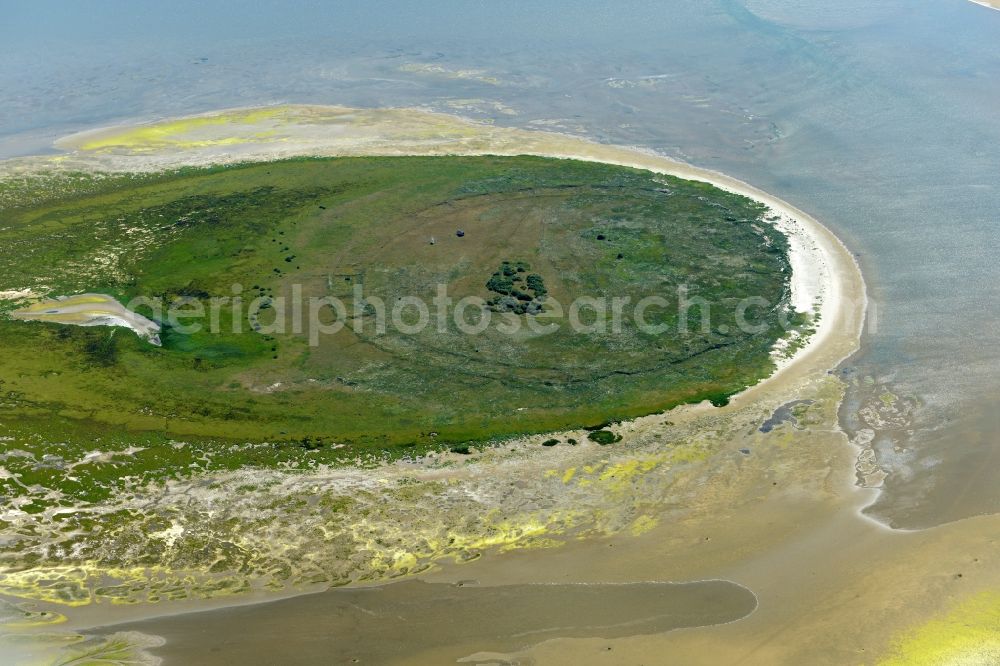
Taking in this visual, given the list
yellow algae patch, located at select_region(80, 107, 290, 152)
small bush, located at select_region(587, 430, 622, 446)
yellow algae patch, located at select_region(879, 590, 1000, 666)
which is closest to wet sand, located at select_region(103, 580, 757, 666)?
A: yellow algae patch, located at select_region(879, 590, 1000, 666)

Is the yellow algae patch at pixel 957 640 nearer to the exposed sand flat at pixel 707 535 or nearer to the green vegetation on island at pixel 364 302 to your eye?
the exposed sand flat at pixel 707 535

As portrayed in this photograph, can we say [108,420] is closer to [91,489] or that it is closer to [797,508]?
[91,489]

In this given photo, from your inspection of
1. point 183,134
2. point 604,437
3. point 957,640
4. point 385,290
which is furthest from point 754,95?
point 957,640

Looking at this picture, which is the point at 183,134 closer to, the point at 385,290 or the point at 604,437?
the point at 385,290

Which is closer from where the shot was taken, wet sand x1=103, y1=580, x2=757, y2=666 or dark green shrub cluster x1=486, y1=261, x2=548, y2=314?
wet sand x1=103, y1=580, x2=757, y2=666

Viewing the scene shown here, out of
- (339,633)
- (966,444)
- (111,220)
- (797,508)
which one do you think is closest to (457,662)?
(339,633)

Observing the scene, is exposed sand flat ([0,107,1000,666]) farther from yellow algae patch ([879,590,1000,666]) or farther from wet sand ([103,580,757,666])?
wet sand ([103,580,757,666])

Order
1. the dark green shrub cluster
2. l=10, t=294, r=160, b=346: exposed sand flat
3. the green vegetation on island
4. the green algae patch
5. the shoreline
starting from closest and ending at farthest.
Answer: the green vegetation on island, the green algae patch, the shoreline, l=10, t=294, r=160, b=346: exposed sand flat, the dark green shrub cluster
